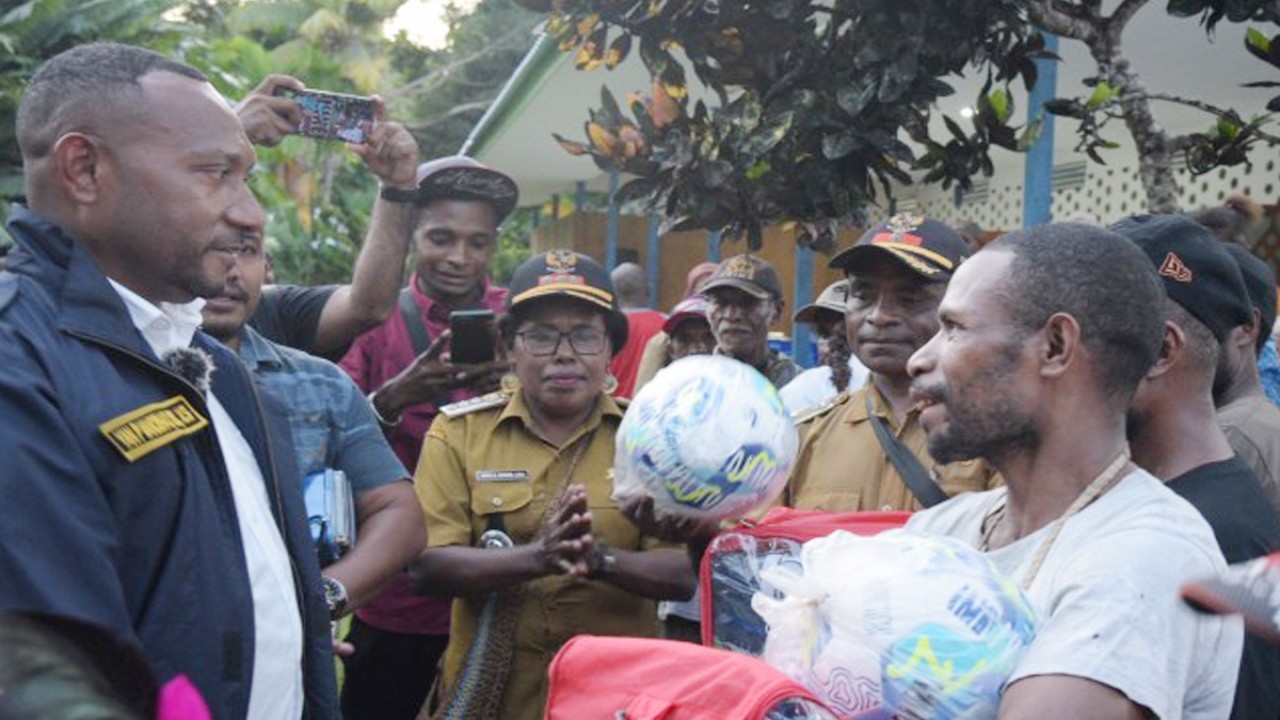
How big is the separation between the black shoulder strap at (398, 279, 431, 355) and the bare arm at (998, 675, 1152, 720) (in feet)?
9.97

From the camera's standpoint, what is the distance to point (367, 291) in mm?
3793

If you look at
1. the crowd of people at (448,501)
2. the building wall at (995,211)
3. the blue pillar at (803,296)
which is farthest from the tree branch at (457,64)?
the crowd of people at (448,501)

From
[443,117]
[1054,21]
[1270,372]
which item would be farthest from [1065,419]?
A: [443,117]

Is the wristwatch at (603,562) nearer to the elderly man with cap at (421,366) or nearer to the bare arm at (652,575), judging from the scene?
the bare arm at (652,575)

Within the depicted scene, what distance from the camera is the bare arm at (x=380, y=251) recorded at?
3.78 metres

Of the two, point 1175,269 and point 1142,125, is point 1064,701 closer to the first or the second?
point 1175,269

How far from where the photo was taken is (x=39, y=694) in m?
0.69

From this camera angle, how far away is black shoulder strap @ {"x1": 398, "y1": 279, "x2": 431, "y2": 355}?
14.5 feet

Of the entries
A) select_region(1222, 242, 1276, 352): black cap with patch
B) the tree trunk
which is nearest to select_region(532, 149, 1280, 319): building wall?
the tree trunk

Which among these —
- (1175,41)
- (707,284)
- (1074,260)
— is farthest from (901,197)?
(1074,260)

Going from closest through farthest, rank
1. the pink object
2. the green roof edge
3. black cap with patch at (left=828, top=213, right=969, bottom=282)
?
the pink object
black cap with patch at (left=828, top=213, right=969, bottom=282)
the green roof edge

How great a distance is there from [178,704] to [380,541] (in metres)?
2.14

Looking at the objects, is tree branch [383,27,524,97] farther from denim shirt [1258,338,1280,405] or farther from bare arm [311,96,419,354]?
denim shirt [1258,338,1280,405]

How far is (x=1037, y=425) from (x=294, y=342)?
2562 millimetres
